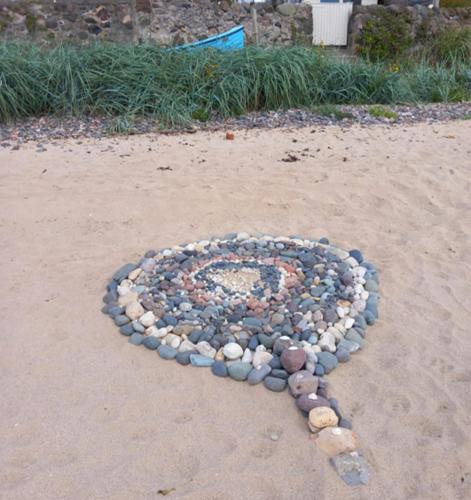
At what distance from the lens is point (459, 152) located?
495 cm

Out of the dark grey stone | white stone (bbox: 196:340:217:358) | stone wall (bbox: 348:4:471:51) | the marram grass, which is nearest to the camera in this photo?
the dark grey stone

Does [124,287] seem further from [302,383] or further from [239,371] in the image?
[302,383]

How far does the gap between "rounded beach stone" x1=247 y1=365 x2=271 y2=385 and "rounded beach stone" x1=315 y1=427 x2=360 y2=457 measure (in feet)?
1.22

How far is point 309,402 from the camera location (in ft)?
6.44

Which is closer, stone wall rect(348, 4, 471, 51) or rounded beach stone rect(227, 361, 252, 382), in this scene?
rounded beach stone rect(227, 361, 252, 382)

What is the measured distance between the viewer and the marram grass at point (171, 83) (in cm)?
616

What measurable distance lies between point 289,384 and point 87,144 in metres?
4.14

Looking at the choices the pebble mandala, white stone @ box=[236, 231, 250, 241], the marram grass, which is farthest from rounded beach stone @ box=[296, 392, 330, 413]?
the marram grass

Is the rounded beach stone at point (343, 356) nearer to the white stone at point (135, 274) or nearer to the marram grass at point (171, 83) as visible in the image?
the white stone at point (135, 274)

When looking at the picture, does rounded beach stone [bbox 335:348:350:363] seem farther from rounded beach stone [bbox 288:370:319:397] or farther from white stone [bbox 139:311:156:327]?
white stone [bbox 139:311:156:327]

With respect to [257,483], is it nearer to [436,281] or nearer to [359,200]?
[436,281]

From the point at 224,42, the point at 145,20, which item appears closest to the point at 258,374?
the point at 224,42

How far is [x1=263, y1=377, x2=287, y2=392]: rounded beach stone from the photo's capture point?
2084 mm

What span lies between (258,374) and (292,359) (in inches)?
6.2
